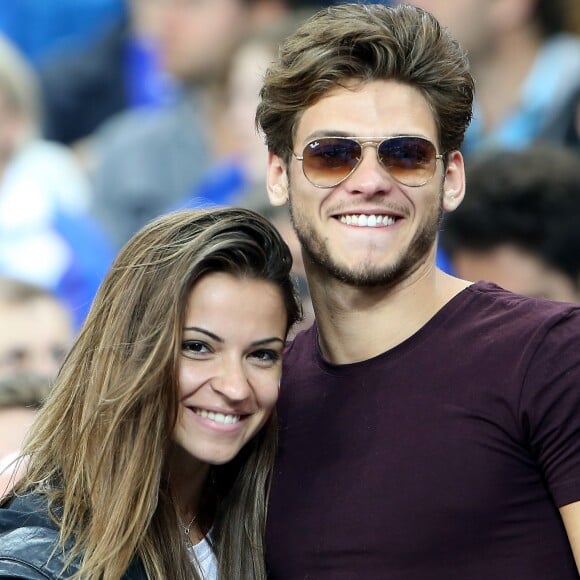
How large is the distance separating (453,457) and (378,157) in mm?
677

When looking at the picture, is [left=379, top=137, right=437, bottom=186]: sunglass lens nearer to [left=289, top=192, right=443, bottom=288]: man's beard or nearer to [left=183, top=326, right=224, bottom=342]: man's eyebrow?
[left=289, top=192, right=443, bottom=288]: man's beard

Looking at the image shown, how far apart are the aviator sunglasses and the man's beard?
3.9 inches

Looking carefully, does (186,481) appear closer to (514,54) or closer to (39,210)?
(514,54)

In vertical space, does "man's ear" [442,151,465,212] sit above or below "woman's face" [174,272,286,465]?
above

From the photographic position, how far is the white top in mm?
3074

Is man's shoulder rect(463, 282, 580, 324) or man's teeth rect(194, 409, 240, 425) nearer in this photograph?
man's shoulder rect(463, 282, 580, 324)

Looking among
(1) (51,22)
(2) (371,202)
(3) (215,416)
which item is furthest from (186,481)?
(1) (51,22)

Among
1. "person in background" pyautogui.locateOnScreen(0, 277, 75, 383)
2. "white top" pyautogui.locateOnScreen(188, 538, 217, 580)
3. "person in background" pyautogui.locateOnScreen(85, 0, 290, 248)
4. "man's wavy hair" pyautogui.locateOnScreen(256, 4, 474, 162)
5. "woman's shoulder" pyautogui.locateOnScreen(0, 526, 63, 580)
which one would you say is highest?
"person in background" pyautogui.locateOnScreen(85, 0, 290, 248)

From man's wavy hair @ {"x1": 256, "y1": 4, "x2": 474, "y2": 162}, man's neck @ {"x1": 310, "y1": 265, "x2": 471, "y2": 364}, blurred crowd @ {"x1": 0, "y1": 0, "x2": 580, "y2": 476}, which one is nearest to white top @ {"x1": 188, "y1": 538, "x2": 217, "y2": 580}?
man's neck @ {"x1": 310, "y1": 265, "x2": 471, "y2": 364}

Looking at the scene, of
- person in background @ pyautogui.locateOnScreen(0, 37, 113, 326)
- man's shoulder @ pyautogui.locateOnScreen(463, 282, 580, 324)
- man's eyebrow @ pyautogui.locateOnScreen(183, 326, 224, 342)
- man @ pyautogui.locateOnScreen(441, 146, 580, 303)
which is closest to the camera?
man's shoulder @ pyautogui.locateOnScreen(463, 282, 580, 324)

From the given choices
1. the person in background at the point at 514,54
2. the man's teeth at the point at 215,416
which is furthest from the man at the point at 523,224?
the man's teeth at the point at 215,416

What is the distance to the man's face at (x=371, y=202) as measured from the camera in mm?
2916

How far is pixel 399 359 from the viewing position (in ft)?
9.56

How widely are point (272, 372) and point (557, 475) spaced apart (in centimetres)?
72
